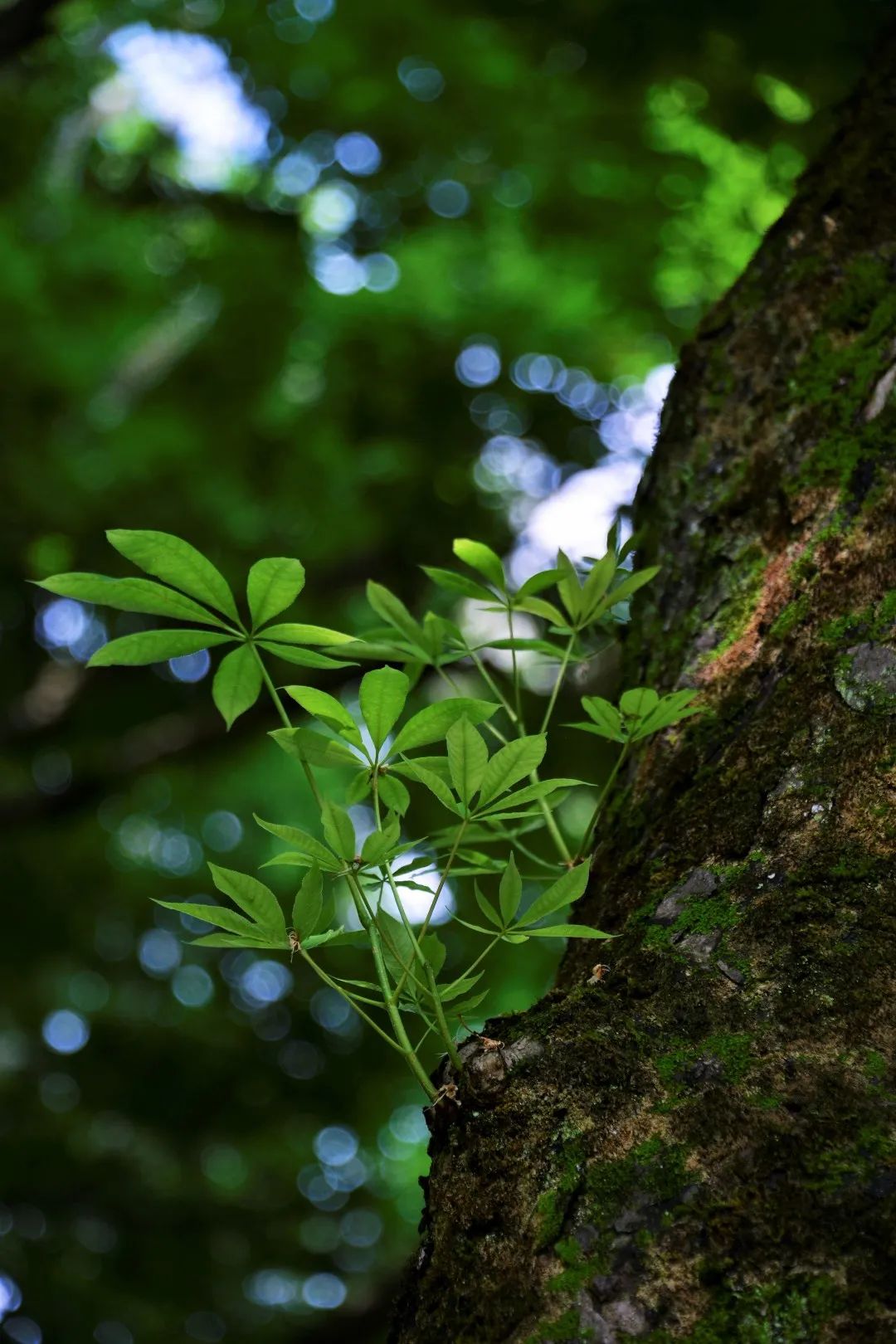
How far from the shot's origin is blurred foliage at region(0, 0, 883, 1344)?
4.68 metres

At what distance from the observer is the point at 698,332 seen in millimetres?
1621

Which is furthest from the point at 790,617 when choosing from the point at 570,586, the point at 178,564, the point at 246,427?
the point at 246,427

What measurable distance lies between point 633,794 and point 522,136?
4405 millimetres

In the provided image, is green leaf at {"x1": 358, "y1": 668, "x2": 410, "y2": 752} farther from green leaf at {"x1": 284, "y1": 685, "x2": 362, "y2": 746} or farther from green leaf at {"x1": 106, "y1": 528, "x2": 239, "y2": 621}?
green leaf at {"x1": 106, "y1": 528, "x2": 239, "y2": 621}

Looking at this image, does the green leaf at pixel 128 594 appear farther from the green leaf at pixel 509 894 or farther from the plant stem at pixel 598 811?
the plant stem at pixel 598 811

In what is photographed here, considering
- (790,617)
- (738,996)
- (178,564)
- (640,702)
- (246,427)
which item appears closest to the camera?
(738,996)

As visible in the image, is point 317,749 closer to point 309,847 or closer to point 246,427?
point 309,847

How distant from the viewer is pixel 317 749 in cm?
91

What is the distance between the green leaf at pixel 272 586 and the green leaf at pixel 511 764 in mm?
246

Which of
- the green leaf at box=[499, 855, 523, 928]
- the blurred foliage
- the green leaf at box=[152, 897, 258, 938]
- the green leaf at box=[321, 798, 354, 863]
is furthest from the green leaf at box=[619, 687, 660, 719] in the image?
the blurred foliage

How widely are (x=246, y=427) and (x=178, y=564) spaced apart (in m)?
4.88

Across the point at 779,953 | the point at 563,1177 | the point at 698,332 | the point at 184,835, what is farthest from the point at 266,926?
the point at 184,835

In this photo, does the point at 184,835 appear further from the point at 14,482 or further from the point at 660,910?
the point at 660,910

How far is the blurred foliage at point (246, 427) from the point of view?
4.68 meters
